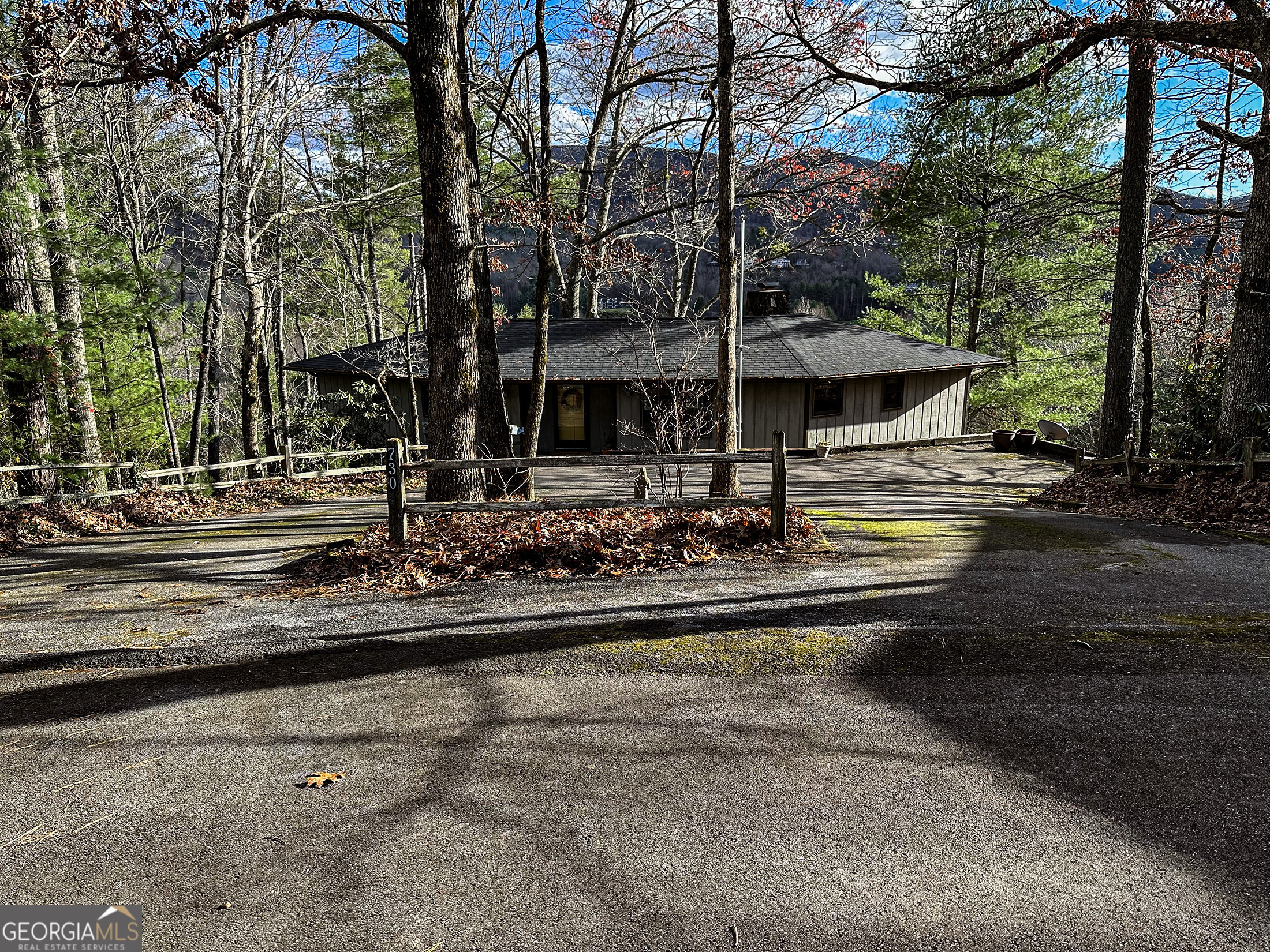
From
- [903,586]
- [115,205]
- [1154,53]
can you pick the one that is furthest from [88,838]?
[115,205]

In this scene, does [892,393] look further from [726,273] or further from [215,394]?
[215,394]

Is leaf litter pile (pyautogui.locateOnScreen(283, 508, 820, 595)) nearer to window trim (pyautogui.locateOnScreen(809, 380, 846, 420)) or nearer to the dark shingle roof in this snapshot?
the dark shingle roof

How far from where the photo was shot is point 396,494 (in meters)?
8.27

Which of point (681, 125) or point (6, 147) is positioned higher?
point (681, 125)

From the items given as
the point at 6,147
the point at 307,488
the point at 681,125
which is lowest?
the point at 307,488

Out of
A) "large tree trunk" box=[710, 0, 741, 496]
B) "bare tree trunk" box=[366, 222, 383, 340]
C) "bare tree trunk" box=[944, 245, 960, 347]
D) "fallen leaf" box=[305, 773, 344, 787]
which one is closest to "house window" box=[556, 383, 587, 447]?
"bare tree trunk" box=[366, 222, 383, 340]

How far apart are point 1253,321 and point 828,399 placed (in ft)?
50.9

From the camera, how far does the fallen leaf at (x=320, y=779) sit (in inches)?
154

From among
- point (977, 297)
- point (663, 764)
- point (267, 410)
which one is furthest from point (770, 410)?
point (663, 764)

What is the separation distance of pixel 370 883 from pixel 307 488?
1786 cm

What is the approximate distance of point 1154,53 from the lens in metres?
14.5

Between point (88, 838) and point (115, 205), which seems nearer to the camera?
point (88, 838)

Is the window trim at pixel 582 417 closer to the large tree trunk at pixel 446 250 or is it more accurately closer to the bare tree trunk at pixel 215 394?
the bare tree trunk at pixel 215 394

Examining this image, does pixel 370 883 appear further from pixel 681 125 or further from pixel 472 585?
pixel 681 125
